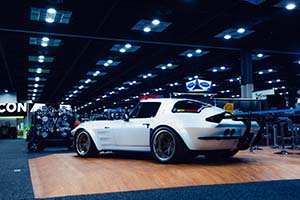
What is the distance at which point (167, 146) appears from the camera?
5.44 meters

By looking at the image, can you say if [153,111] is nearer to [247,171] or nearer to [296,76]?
[247,171]

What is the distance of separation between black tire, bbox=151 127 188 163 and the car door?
26cm

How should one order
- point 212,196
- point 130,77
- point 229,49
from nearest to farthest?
1. point 212,196
2. point 229,49
3. point 130,77

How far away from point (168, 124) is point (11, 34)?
1002 cm

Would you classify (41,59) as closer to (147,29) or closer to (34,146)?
(147,29)

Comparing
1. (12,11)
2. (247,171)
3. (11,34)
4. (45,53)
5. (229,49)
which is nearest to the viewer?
(247,171)

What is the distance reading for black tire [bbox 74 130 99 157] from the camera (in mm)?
6868

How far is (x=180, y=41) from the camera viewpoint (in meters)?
14.4

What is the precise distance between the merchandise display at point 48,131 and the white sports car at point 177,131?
14.1 feet

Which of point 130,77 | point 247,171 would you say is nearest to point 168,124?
point 247,171

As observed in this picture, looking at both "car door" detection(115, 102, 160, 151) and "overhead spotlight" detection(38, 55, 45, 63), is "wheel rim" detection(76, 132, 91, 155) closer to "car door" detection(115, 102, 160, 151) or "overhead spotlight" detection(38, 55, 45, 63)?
"car door" detection(115, 102, 160, 151)

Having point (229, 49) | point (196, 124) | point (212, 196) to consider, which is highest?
point (229, 49)

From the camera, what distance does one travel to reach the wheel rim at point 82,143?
698cm

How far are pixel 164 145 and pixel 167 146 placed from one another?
65 millimetres
